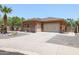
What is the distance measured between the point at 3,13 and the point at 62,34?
7.75 m

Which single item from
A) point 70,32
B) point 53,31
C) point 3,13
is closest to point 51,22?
point 53,31

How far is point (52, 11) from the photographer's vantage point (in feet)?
38.4

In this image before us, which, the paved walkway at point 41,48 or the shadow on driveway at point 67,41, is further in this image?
the shadow on driveway at point 67,41

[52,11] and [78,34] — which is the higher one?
[52,11]

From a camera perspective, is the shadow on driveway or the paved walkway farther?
the shadow on driveway

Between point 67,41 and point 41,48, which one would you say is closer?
point 41,48

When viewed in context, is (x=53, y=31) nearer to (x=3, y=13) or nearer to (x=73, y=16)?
(x=73, y=16)
